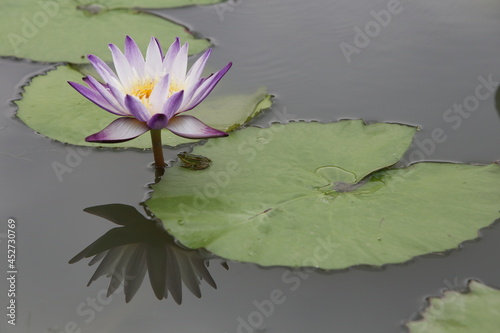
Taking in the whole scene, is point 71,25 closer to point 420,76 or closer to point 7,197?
point 7,197

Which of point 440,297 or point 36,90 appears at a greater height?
point 36,90

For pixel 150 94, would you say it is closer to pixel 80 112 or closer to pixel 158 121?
pixel 158 121

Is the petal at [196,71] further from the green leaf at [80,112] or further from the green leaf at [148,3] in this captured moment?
the green leaf at [148,3]

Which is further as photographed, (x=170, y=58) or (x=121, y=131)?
(x=170, y=58)

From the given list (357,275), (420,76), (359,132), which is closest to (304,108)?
(359,132)
